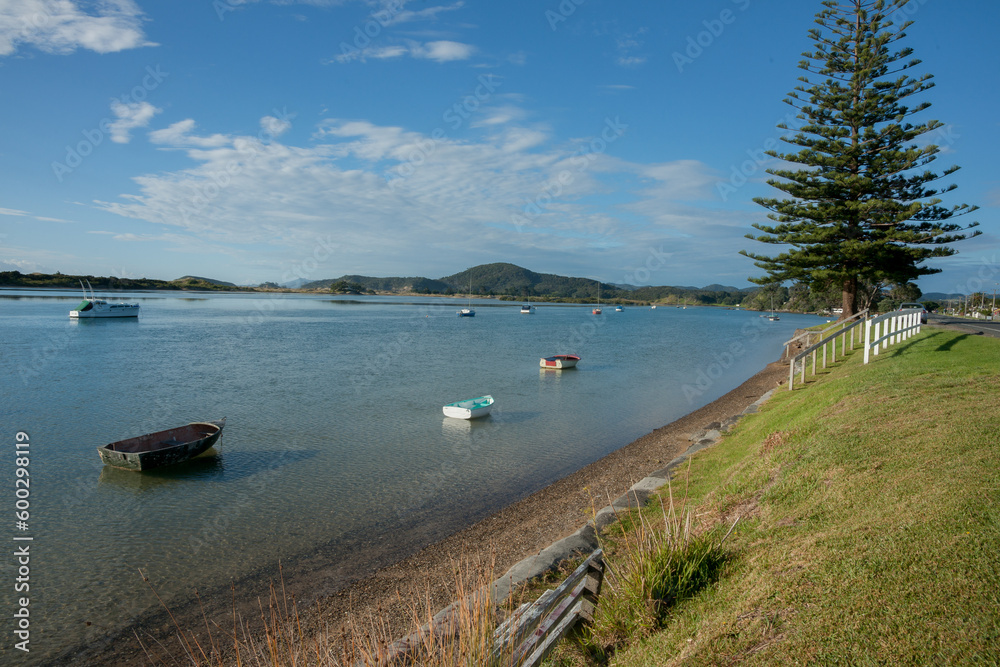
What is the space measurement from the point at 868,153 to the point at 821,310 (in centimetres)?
11768

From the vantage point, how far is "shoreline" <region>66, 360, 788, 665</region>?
5789mm

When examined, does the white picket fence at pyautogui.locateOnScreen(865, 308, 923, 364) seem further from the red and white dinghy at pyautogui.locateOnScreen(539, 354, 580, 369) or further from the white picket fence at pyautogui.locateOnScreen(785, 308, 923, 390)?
the red and white dinghy at pyautogui.locateOnScreen(539, 354, 580, 369)

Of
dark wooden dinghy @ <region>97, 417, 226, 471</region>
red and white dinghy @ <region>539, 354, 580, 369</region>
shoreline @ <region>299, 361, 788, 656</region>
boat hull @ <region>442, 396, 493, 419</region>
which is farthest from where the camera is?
red and white dinghy @ <region>539, 354, 580, 369</region>

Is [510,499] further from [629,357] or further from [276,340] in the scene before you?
[276,340]

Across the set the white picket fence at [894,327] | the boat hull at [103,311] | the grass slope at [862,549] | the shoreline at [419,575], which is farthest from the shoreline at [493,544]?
the boat hull at [103,311]

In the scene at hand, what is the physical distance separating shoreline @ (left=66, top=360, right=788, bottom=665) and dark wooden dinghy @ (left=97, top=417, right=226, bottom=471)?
577cm

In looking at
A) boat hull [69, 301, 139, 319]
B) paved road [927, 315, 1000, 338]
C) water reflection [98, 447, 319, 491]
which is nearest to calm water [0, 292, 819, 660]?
water reflection [98, 447, 319, 491]

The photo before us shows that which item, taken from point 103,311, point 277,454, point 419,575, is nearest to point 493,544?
point 419,575

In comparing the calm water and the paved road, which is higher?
the paved road

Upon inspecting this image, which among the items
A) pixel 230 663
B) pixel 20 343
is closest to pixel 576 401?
pixel 230 663

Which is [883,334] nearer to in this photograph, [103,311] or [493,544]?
[493,544]

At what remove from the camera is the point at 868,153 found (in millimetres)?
21188

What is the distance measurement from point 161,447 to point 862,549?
531 inches

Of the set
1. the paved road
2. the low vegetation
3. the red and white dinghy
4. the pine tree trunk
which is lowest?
the red and white dinghy
